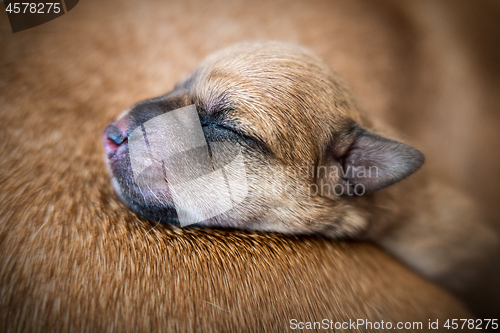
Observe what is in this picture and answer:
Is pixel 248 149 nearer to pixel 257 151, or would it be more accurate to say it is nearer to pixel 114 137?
pixel 257 151

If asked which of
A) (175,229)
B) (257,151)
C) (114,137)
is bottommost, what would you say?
(175,229)

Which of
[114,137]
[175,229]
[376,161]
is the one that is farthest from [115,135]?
[376,161]

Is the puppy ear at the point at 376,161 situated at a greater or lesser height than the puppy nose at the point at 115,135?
lesser

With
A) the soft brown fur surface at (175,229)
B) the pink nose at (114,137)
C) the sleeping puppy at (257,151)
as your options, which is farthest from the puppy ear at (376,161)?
the pink nose at (114,137)

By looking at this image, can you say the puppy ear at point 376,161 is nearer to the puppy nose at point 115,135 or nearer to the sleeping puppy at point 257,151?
the sleeping puppy at point 257,151

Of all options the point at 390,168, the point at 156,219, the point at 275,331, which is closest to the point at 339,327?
the point at 275,331

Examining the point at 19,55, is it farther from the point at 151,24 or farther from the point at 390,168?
the point at 390,168

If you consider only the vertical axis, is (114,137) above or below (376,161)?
above
